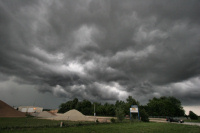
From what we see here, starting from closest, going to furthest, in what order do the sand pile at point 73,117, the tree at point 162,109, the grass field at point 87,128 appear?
the grass field at point 87,128 → the sand pile at point 73,117 → the tree at point 162,109

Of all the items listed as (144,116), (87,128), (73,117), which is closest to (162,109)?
(144,116)

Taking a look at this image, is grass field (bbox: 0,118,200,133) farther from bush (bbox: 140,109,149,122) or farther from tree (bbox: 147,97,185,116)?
tree (bbox: 147,97,185,116)

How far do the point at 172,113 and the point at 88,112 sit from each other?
227 feet

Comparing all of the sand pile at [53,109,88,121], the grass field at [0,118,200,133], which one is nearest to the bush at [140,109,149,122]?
the grass field at [0,118,200,133]

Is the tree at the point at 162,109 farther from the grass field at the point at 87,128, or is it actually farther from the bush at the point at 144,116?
the grass field at the point at 87,128

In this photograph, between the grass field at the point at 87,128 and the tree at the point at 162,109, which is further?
the tree at the point at 162,109

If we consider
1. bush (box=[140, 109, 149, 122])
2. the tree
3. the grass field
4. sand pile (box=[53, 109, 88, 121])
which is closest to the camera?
the grass field

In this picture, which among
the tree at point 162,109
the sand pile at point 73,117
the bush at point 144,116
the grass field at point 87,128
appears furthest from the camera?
the tree at point 162,109

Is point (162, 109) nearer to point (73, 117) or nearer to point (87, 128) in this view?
point (73, 117)

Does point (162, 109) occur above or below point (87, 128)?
below

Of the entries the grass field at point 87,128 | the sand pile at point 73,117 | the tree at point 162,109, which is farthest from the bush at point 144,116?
the tree at point 162,109

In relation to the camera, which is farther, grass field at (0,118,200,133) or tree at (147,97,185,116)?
tree at (147,97,185,116)

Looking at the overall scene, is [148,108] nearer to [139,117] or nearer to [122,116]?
[139,117]

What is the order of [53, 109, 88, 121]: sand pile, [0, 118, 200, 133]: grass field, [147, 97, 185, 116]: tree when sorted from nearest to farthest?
1. [0, 118, 200, 133]: grass field
2. [53, 109, 88, 121]: sand pile
3. [147, 97, 185, 116]: tree
